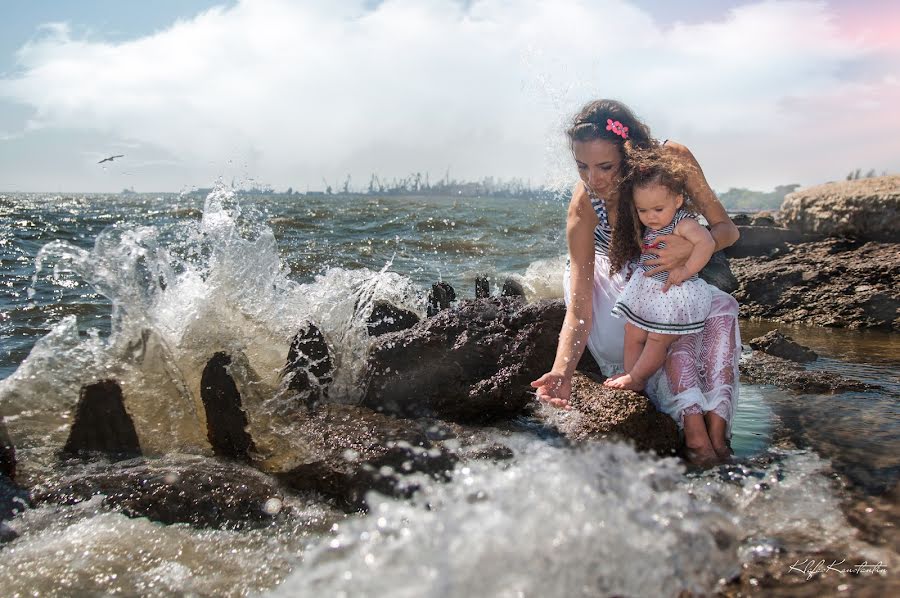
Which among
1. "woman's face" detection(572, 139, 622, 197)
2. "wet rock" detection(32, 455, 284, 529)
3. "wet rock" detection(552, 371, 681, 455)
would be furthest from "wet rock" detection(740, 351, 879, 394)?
"wet rock" detection(32, 455, 284, 529)

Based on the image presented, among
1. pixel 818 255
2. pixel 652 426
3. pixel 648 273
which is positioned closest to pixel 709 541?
pixel 652 426

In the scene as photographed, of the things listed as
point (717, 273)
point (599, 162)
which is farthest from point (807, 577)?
point (717, 273)

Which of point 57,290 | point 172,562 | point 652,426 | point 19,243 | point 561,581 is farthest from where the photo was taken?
point 19,243

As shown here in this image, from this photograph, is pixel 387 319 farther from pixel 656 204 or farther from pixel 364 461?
pixel 656 204

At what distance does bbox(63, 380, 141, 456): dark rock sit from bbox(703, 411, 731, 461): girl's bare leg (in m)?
2.94

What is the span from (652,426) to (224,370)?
2.24 metres

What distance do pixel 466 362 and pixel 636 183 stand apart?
1.33m

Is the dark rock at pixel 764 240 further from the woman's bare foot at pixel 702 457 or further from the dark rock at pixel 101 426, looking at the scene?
the dark rock at pixel 101 426

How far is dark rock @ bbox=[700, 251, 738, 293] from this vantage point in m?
7.34

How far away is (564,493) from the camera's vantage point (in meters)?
2.23

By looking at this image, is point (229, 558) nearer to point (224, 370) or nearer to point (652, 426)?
point (224, 370)

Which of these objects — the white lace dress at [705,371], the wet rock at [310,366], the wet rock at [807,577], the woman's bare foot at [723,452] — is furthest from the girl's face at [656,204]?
the wet rock at [310,366]

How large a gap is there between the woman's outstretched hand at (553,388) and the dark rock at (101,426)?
2133mm

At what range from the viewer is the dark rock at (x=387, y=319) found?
471 centimetres
